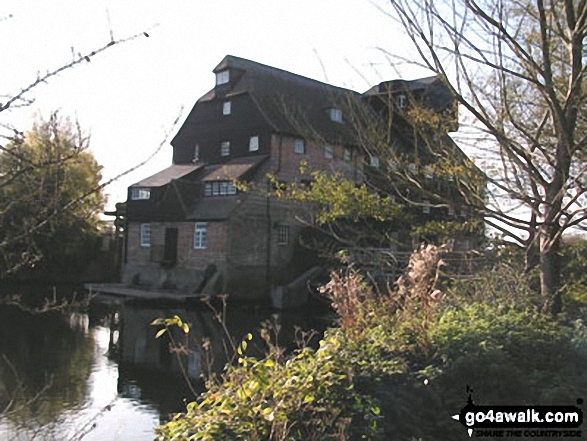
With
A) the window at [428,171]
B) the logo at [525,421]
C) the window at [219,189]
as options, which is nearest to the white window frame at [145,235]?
the window at [219,189]

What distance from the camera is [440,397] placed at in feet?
16.1

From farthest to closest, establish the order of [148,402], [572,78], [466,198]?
[148,402] → [466,198] → [572,78]

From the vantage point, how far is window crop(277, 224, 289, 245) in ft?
96.9

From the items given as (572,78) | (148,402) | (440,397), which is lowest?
(148,402)

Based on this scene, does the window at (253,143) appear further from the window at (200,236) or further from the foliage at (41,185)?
the foliage at (41,185)

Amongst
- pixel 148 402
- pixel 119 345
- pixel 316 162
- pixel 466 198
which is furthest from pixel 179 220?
pixel 466 198

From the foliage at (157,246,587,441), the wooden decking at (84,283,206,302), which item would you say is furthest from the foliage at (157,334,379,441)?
the wooden decking at (84,283,206,302)

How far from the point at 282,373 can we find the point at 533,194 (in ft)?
13.3

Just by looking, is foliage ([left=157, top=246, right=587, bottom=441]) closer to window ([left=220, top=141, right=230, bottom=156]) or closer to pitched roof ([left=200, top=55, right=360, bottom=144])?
pitched roof ([left=200, top=55, right=360, bottom=144])

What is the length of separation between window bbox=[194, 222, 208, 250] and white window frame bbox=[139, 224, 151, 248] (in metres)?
3.85

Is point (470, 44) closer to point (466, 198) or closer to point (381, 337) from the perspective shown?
point (466, 198)

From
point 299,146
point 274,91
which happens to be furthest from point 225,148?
point 299,146

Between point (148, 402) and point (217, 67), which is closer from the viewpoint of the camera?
point (148, 402)

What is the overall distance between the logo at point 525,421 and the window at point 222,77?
28854mm
